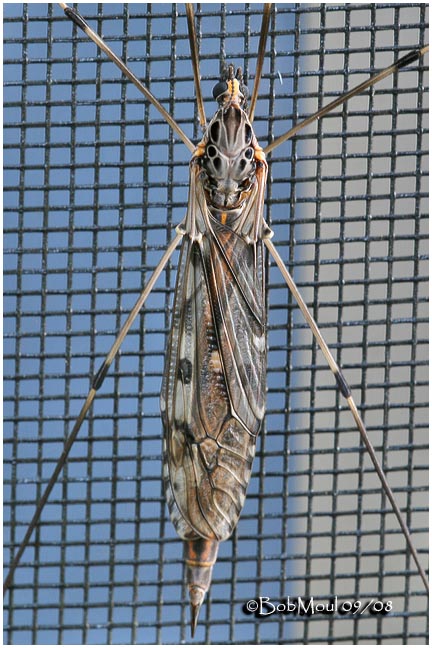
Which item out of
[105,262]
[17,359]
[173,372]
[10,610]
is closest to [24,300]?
[105,262]

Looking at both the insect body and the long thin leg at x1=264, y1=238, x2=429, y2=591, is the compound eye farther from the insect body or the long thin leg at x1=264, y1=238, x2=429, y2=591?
the long thin leg at x1=264, y1=238, x2=429, y2=591

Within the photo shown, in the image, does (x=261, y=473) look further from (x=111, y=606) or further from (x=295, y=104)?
(x=295, y=104)

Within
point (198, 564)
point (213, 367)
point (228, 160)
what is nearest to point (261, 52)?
point (228, 160)

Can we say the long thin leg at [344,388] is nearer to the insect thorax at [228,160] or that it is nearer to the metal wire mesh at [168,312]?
the insect thorax at [228,160]

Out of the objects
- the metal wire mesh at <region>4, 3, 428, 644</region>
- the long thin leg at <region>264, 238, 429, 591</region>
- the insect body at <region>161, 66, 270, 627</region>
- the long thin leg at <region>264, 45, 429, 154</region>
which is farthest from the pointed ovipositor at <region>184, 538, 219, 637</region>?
the long thin leg at <region>264, 45, 429, 154</region>

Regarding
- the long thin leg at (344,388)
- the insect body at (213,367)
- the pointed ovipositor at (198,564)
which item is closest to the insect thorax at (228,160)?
the insect body at (213,367)

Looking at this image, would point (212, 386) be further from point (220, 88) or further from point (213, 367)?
point (220, 88)

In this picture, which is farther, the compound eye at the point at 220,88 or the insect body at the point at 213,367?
the compound eye at the point at 220,88
